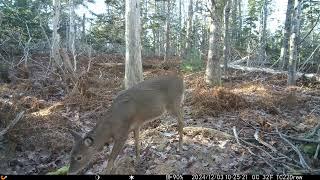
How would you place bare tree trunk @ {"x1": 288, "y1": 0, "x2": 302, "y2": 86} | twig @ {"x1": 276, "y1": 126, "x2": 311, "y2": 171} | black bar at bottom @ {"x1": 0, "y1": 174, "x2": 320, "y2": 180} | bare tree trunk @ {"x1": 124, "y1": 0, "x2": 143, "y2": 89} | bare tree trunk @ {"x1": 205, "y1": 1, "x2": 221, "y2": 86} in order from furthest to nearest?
bare tree trunk @ {"x1": 288, "y1": 0, "x2": 302, "y2": 86}, bare tree trunk @ {"x1": 205, "y1": 1, "x2": 221, "y2": 86}, bare tree trunk @ {"x1": 124, "y1": 0, "x2": 143, "y2": 89}, twig @ {"x1": 276, "y1": 126, "x2": 311, "y2": 171}, black bar at bottom @ {"x1": 0, "y1": 174, "x2": 320, "y2": 180}

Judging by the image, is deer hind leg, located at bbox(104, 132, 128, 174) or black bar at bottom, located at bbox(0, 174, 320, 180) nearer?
black bar at bottom, located at bbox(0, 174, 320, 180)

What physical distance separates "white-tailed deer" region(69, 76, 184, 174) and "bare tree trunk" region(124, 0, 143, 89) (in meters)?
3.57

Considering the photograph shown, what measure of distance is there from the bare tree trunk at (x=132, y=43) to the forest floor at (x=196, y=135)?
3.11ft

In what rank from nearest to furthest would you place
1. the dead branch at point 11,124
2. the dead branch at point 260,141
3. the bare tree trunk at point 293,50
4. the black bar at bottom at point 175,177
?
the black bar at bottom at point 175,177 → the dead branch at point 260,141 → the dead branch at point 11,124 → the bare tree trunk at point 293,50

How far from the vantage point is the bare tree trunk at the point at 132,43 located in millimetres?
11086

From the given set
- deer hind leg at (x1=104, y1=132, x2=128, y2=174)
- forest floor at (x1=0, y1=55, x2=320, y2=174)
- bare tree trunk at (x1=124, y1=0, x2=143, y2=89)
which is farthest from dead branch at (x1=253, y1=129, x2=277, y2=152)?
bare tree trunk at (x1=124, y1=0, x2=143, y2=89)

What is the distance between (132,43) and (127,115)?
509 cm

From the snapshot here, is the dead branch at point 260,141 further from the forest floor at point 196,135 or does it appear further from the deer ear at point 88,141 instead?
the deer ear at point 88,141

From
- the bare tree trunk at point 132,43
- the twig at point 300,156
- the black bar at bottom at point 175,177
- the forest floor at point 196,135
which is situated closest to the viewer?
the black bar at bottom at point 175,177

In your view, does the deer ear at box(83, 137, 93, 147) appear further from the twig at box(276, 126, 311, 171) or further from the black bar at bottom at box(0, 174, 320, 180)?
the twig at box(276, 126, 311, 171)

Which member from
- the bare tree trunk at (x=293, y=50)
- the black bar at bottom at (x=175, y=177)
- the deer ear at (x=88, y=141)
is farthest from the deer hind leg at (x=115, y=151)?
the bare tree trunk at (x=293, y=50)

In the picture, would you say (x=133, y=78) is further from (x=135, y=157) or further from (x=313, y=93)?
(x=313, y=93)

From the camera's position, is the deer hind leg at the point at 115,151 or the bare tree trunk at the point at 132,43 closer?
the deer hind leg at the point at 115,151

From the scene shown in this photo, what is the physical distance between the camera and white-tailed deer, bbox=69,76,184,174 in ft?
19.5
